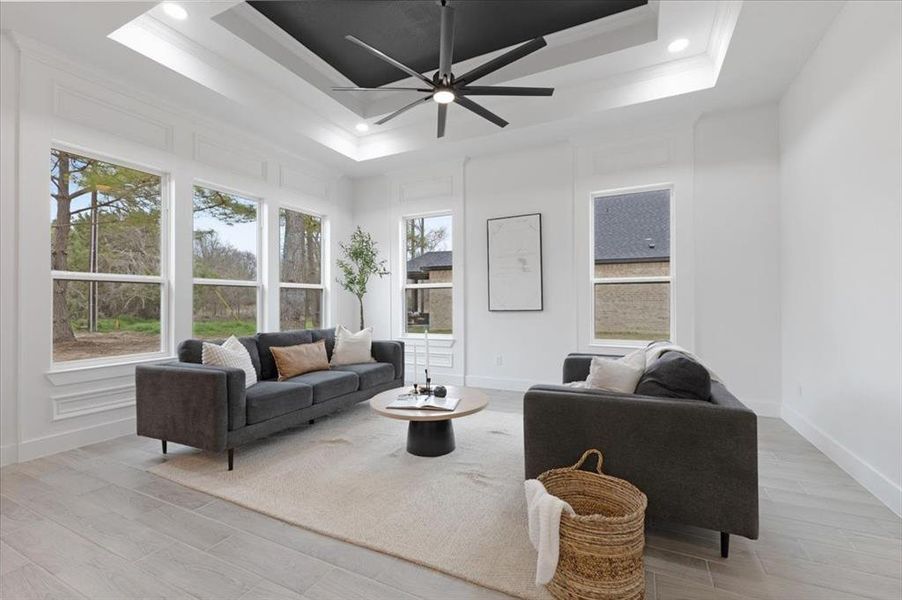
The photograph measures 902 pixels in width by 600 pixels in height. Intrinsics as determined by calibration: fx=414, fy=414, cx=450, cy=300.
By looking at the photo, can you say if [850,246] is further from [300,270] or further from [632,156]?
[300,270]

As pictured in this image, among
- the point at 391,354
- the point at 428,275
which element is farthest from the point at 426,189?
the point at 391,354

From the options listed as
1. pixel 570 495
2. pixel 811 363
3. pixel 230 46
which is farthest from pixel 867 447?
pixel 230 46

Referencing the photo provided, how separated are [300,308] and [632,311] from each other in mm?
4299

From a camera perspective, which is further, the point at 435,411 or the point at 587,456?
the point at 435,411

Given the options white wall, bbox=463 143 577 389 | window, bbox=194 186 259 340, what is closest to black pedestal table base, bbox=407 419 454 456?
white wall, bbox=463 143 577 389

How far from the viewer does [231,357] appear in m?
3.29

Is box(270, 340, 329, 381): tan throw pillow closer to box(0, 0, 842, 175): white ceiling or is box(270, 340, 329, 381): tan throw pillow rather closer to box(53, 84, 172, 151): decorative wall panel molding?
box(53, 84, 172, 151): decorative wall panel molding

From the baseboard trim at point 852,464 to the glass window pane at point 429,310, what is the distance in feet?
12.6

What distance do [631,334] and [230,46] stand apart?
4.98 m

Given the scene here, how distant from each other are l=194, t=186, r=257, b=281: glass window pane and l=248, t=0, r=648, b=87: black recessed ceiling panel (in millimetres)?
1929

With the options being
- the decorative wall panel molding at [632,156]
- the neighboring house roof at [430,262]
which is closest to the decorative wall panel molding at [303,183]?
the neighboring house roof at [430,262]

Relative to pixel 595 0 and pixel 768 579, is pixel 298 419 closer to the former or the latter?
pixel 768 579

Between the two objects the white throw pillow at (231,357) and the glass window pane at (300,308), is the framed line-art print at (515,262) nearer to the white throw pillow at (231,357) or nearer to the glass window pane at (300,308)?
the glass window pane at (300,308)

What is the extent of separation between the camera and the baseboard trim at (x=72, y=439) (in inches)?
122
